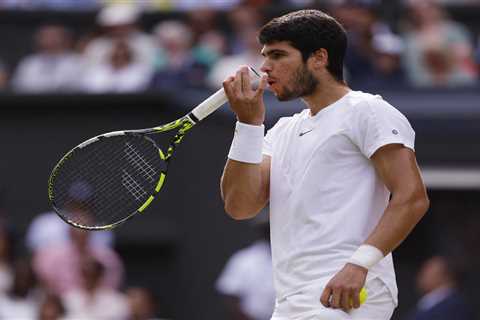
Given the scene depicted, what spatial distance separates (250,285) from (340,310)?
16.1 ft

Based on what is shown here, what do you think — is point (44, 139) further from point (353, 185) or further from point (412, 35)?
point (353, 185)

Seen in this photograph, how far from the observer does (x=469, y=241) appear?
10453 millimetres

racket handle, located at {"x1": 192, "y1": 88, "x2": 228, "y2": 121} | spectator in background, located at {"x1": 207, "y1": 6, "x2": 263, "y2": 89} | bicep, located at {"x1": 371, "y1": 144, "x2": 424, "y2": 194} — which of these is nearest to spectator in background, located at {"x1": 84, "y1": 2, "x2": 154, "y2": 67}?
spectator in background, located at {"x1": 207, "y1": 6, "x2": 263, "y2": 89}

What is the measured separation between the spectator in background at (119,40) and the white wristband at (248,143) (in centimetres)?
643

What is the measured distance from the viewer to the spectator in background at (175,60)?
1118 cm

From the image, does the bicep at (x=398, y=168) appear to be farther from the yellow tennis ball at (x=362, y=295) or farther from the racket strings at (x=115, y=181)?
the racket strings at (x=115, y=181)

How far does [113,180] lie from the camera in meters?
6.20

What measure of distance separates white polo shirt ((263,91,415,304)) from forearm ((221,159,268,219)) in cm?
15

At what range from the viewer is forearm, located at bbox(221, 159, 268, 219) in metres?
5.11

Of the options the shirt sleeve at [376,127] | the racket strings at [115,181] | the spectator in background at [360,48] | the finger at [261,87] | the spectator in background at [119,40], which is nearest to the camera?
the shirt sleeve at [376,127]

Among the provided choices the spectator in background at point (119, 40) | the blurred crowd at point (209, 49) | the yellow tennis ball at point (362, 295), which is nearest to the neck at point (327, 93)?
the yellow tennis ball at point (362, 295)

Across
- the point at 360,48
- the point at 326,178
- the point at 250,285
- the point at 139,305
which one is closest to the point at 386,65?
the point at 360,48

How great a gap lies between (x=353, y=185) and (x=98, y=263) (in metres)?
5.37

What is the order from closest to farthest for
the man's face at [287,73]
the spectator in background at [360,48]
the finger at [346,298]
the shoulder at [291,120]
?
1. the finger at [346,298]
2. the man's face at [287,73]
3. the shoulder at [291,120]
4. the spectator in background at [360,48]
